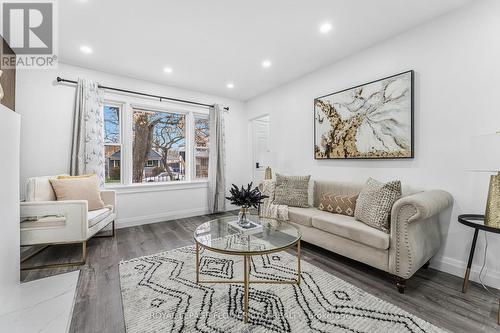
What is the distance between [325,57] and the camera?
311 cm

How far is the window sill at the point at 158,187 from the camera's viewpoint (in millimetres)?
3693

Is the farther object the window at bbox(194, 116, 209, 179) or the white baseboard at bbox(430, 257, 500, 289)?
the window at bbox(194, 116, 209, 179)

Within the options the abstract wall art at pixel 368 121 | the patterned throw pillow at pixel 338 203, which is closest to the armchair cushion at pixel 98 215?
the patterned throw pillow at pixel 338 203

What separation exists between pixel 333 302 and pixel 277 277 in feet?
1.73

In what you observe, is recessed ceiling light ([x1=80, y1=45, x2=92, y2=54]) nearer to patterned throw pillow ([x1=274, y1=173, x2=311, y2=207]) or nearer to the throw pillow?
the throw pillow

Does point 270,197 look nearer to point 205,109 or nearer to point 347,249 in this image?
point 347,249

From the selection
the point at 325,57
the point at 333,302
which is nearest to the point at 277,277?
the point at 333,302

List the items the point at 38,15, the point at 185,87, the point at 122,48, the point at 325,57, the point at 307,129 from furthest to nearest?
the point at 185,87, the point at 307,129, the point at 325,57, the point at 122,48, the point at 38,15

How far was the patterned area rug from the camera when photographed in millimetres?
1474

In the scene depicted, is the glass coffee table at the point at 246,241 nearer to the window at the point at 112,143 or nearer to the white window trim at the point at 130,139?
the white window trim at the point at 130,139

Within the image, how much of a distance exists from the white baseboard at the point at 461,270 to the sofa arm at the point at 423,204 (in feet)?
1.98

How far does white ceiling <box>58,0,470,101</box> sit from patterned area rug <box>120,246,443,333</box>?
253cm

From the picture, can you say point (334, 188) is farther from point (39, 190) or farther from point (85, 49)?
point (85, 49)

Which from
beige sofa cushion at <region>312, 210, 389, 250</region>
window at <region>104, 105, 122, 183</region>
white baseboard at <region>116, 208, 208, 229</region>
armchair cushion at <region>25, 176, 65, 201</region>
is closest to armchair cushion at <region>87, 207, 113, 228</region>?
armchair cushion at <region>25, 176, 65, 201</region>
